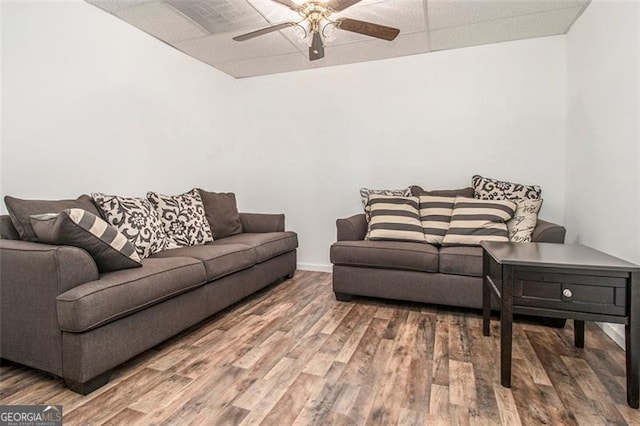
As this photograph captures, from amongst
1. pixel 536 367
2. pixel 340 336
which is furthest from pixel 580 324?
pixel 340 336

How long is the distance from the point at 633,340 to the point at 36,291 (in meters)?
2.64

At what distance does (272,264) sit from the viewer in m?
3.08

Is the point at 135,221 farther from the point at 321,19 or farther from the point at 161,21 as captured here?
the point at 321,19

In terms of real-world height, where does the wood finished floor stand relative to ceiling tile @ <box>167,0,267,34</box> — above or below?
below

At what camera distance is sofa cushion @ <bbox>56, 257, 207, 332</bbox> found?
144cm

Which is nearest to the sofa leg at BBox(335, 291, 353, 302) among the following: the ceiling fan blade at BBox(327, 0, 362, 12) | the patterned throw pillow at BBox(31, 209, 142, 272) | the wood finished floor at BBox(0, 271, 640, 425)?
the wood finished floor at BBox(0, 271, 640, 425)

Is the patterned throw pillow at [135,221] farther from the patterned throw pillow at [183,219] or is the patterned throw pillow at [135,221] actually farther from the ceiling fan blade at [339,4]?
the ceiling fan blade at [339,4]

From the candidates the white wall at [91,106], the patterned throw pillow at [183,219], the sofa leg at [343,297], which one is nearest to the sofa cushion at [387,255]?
the sofa leg at [343,297]

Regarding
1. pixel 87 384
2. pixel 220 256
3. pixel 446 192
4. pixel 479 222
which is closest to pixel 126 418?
pixel 87 384

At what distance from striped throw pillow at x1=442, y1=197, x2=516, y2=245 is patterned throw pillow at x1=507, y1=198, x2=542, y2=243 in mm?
46

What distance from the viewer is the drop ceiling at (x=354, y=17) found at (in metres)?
2.53

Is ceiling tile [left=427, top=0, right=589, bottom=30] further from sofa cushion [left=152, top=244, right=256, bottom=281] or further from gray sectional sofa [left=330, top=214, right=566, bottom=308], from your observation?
sofa cushion [left=152, top=244, right=256, bottom=281]

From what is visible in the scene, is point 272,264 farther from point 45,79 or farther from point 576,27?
point 576,27

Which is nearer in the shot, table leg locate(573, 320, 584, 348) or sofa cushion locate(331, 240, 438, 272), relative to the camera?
table leg locate(573, 320, 584, 348)
